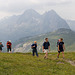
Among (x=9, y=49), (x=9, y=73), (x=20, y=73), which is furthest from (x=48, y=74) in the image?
(x=9, y=49)

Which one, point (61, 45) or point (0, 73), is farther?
point (61, 45)

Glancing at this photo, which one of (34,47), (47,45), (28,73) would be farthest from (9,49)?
(28,73)

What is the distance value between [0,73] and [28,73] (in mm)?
2524

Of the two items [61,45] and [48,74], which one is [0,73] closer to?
[48,74]

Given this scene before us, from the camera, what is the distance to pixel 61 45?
23703mm

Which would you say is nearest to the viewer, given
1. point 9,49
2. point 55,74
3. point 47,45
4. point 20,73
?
point 20,73

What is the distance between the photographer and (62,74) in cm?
1259

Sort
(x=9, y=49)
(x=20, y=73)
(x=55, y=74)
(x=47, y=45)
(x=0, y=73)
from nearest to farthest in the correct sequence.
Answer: (x=0, y=73) < (x=20, y=73) < (x=55, y=74) < (x=47, y=45) < (x=9, y=49)

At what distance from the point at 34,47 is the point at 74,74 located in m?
15.1

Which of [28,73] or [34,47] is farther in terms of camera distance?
[34,47]

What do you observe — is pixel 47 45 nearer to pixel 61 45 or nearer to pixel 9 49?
pixel 61 45

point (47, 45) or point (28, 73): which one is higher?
point (47, 45)

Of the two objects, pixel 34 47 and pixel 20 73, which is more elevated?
pixel 34 47

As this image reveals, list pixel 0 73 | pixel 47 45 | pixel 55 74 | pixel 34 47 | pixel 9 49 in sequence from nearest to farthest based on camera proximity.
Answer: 1. pixel 0 73
2. pixel 55 74
3. pixel 47 45
4. pixel 34 47
5. pixel 9 49
